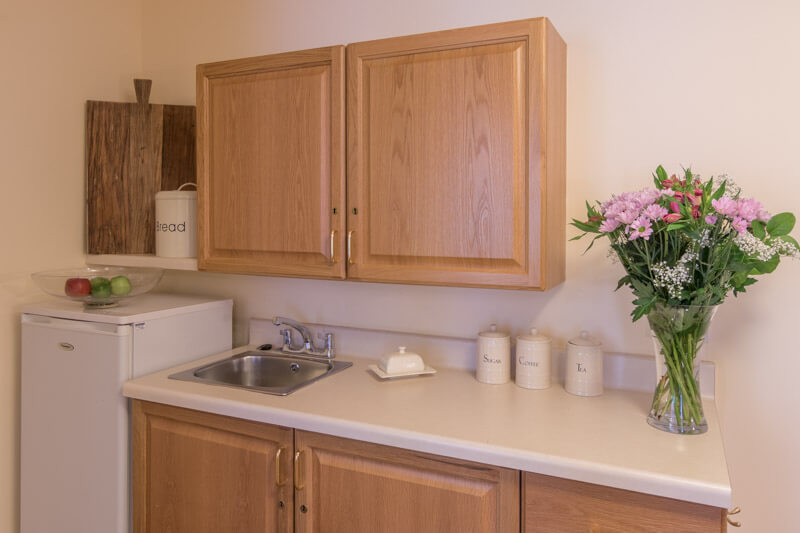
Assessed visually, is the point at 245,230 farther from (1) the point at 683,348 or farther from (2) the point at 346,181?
(1) the point at 683,348

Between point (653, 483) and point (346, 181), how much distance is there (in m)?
1.11

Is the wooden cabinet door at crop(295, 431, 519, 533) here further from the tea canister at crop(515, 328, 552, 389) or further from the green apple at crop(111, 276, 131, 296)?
the green apple at crop(111, 276, 131, 296)

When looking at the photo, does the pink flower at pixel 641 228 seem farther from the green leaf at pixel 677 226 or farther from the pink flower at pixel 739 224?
the pink flower at pixel 739 224

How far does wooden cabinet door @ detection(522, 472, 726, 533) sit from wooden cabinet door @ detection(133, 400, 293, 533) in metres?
0.65

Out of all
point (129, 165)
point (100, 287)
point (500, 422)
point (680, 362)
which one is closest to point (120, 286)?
point (100, 287)

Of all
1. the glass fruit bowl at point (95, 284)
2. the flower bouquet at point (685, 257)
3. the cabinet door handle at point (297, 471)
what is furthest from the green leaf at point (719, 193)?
the glass fruit bowl at point (95, 284)

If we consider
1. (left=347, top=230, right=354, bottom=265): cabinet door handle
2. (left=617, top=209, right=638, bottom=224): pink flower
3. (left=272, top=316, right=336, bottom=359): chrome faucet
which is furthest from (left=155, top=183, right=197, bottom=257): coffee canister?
(left=617, top=209, right=638, bottom=224): pink flower

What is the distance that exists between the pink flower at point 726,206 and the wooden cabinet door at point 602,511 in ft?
1.99

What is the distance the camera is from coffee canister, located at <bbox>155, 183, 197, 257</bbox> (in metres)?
2.14

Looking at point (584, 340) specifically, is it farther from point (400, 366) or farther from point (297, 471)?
point (297, 471)

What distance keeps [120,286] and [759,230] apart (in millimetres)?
1902

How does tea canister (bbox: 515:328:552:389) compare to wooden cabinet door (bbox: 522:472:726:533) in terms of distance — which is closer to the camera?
wooden cabinet door (bbox: 522:472:726:533)

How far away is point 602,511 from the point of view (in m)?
1.27

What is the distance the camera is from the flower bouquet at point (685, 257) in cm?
131
